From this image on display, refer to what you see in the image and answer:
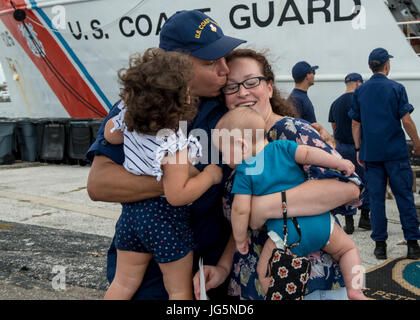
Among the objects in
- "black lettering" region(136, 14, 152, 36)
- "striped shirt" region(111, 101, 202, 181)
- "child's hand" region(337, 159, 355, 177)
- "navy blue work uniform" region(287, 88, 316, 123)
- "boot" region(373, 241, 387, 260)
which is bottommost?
"boot" region(373, 241, 387, 260)

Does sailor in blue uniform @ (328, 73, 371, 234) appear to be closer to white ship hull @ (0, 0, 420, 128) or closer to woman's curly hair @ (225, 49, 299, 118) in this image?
white ship hull @ (0, 0, 420, 128)

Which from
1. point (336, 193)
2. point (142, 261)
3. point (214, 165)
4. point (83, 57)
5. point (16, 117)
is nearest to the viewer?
point (336, 193)

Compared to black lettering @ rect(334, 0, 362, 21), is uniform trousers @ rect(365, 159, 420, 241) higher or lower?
lower

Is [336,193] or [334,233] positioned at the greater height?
[336,193]

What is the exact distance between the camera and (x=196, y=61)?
1.62 m

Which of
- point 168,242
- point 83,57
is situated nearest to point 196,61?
point 168,242

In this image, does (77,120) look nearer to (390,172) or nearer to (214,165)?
(390,172)

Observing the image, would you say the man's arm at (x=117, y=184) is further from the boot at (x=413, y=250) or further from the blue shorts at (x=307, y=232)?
the boot at (x=413, y=250)

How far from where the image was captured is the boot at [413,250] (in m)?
4.17

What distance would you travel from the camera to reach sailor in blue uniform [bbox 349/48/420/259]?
427cm

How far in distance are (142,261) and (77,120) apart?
881cm

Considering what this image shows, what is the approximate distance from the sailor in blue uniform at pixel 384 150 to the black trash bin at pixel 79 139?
6313 millimetres

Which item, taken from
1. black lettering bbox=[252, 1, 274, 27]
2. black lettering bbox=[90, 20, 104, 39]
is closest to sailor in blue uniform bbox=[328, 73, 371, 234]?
black lettering bbox=[252, 1, 274, 27]

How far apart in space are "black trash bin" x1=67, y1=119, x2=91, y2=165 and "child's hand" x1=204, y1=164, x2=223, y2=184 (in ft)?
26.9
